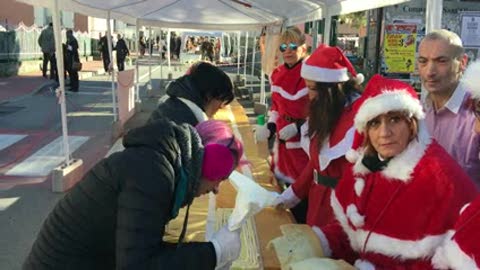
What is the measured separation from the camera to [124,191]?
1.58 metres

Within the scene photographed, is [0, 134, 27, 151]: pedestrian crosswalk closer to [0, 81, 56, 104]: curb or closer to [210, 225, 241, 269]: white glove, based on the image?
[0, 81, 56, 104]: curb

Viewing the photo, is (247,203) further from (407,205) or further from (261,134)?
(261,134)

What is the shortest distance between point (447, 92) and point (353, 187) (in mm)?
812

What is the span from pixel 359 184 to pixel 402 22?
2.92 meters

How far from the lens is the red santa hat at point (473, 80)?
1999 mm

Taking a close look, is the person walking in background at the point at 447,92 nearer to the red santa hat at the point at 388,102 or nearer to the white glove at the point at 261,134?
the red santa hat at the point at 388,102

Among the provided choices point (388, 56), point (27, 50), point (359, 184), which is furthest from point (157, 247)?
point (27, 50)

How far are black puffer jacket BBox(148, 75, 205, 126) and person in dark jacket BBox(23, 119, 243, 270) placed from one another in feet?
3.09

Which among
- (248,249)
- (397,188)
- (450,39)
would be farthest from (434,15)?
(248,249)

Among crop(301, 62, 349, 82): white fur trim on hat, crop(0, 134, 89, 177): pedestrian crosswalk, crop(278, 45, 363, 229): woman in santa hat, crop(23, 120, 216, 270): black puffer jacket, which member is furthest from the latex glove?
crop(0, 134, 89, 177): pedestrian crosswalk

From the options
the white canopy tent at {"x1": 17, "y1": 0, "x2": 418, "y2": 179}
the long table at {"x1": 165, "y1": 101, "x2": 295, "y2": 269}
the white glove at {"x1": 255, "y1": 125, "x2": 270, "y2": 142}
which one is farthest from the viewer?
the white glove at {"x1": 255, "y1": 125, "x2": 270, "y2": 142}

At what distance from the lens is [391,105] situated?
6.55 feet

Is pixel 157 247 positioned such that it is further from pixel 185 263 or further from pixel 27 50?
pixel 27 50

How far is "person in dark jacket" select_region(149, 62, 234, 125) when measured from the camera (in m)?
2.80
